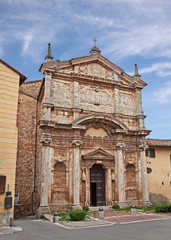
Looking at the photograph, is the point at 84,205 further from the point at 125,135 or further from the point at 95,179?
the point at 125,135

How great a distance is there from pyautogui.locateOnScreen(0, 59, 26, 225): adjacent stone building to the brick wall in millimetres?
6374

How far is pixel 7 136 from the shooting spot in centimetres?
1113

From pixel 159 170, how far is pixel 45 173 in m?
11.9

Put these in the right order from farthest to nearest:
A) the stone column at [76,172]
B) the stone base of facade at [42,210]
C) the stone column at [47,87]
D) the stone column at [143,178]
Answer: the stone column at [143,178] → the stone column at [47,87] → the stone column at [76,172] → the stone base of facade at [42,210]

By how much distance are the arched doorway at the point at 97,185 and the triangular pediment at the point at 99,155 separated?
29.9 inches

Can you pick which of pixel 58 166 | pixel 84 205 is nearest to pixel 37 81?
pixel 58 166

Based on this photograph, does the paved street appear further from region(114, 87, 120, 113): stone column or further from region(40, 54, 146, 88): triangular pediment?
region(40, 54, 146, 88): triangular pediment

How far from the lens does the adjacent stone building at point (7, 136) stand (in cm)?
1048

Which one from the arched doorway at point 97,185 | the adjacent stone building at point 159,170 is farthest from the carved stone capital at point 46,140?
the adjacent stone building at point 159,170

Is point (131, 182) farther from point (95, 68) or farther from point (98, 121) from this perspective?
point (95, 68)

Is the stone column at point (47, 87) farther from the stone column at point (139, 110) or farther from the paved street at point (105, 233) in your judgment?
the paved street at point (105, 233)

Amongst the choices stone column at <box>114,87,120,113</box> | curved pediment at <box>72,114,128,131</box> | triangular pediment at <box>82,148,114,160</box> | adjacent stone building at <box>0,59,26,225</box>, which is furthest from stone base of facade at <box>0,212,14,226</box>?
stone column at <box>114,87,120,113</box>

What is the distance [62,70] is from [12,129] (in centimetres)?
809

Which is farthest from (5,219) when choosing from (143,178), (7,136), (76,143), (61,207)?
(143,178)
